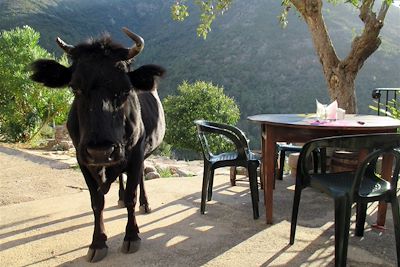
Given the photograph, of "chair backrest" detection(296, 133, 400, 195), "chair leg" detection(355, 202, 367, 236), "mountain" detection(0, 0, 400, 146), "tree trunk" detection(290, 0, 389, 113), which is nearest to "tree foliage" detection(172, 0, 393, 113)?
"tree trunk" detection(290, 0, 389, 113)

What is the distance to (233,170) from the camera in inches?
196

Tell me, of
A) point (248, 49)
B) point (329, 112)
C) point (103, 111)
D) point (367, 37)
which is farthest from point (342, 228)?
point (248, 49)

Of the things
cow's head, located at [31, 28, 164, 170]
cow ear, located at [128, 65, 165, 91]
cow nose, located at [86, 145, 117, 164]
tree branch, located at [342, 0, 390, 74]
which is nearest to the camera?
cow nose, located at [86, 145, 117, 164]

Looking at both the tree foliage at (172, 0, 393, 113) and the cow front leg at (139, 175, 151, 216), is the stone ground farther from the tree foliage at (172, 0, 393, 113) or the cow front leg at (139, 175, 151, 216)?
the tree foliage at (172, 0, 393, 113)

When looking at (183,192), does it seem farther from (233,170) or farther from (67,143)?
(67,143)

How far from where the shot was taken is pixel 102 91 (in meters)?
2.57

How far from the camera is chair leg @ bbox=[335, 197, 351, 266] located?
7.79 ft

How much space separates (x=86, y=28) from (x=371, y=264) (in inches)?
1932

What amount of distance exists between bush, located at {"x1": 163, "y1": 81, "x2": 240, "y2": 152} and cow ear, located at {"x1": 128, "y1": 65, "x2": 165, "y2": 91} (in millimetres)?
17211

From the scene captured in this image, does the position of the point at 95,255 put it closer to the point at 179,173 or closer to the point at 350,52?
the point at 179,173

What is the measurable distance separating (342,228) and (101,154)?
5.11 feet

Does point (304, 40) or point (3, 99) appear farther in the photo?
point (304, 40)

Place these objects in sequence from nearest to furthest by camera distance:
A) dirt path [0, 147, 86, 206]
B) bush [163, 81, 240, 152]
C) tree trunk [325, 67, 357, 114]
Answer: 1. dirt path [0, 147, 86, 206]
2. tree trunk [325, 67, 357, 114]
3. bush [163, 81, 240, 152]

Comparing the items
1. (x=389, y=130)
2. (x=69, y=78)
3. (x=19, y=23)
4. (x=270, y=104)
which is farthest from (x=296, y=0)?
(x=19, y=23)
